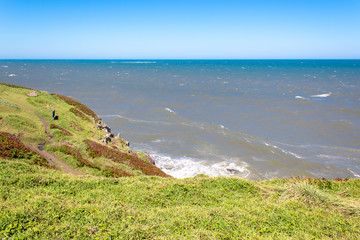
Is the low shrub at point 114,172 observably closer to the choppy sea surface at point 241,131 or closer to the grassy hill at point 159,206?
the grassy hill at point 159,206

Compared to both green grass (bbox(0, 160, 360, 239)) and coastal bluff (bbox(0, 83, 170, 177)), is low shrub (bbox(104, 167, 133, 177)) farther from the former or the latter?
green grass (bbox(0, 160, 360, 239))

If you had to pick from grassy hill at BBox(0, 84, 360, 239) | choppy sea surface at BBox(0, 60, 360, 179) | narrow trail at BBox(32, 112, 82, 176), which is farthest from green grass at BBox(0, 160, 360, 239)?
choppy sea surface at BBox(0, 60, 360, 179)

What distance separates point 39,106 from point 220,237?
31124 mm

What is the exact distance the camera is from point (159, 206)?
11.9 m

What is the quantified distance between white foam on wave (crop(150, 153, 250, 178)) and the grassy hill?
10015mm

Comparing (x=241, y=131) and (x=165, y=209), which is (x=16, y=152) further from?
(x=241, y=131)

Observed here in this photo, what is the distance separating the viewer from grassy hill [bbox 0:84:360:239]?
29.9 feet

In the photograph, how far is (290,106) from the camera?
6003 centimetres

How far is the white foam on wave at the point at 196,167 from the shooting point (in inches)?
1071

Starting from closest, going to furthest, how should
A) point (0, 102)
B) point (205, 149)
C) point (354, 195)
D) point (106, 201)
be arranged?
point (106, 201) → point (354, 195) → point (0, 102) → point (205, 149)

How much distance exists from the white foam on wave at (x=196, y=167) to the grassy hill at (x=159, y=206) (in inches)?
394

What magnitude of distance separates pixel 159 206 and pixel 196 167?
17176 mm

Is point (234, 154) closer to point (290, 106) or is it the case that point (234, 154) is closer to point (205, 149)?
point (205, 149)

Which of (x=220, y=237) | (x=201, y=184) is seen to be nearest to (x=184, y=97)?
(x=201, y=184)
